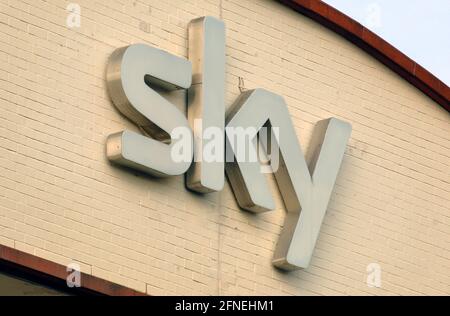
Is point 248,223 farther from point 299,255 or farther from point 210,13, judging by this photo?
point 210,13

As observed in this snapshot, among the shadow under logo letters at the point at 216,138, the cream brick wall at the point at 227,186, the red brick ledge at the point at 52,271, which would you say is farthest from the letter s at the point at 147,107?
the red brick ledge at the point at 52,271

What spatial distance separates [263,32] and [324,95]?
4.79 feet

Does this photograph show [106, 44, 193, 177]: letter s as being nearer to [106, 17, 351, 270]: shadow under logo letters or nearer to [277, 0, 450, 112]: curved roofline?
[106, 17, 351, 270]: shadow under logo letters

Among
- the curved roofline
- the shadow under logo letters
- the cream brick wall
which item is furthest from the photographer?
the curved roofline

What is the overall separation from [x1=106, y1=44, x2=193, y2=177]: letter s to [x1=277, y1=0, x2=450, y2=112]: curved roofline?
3.11 m

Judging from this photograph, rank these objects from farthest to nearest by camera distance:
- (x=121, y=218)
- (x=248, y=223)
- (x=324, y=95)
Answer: (x=324, y=95) < (x=248, y=223) < (x=121, y=218)

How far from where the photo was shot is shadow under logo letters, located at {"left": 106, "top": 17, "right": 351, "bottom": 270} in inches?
797

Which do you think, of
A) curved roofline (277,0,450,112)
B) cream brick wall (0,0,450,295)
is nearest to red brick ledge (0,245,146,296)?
cream brick wall (0,0,450,295)

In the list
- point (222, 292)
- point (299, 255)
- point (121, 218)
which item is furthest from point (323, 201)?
point (121, 218)

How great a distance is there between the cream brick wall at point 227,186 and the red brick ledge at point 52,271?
17 centimetres

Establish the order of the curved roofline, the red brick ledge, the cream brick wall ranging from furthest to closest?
1. the curved roofline
2. the cream brick wall
3. the red brick ledge

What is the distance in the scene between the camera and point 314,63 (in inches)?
920

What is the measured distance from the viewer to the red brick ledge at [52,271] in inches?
729
